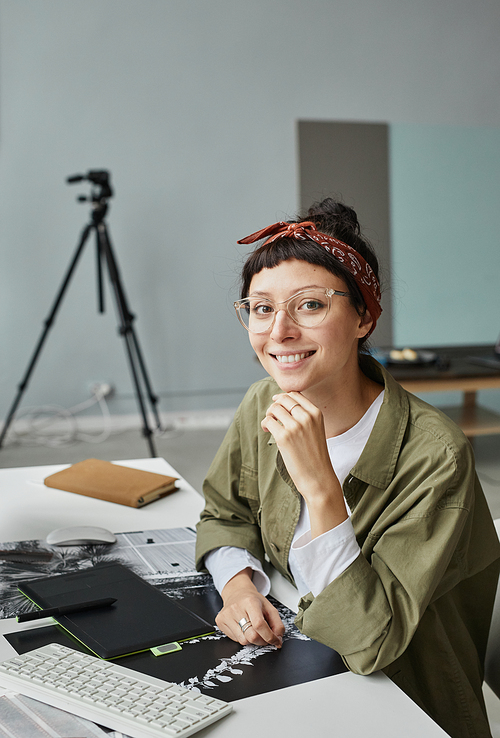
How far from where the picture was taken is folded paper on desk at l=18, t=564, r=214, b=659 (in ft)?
2.65

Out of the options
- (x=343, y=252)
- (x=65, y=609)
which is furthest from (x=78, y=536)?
(x=343, y=252)

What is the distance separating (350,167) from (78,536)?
12.1 ft

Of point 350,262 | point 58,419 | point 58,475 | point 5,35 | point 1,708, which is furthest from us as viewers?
point 58,419

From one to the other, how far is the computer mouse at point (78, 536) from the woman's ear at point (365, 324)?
568 mm

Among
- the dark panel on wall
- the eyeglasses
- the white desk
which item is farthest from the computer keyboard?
the dark panel on wall

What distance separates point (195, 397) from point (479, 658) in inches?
140

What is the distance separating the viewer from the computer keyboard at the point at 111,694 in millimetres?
640

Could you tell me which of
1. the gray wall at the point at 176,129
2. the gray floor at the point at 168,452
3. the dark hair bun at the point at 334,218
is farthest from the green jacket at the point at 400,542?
the gray wall at the point at 176,129

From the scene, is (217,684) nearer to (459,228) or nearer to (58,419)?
(58,419)

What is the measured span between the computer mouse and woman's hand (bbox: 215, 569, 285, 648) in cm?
29

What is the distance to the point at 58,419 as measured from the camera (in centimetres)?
427

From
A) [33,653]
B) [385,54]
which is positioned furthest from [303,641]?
[385,54]

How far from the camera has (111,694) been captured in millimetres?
683

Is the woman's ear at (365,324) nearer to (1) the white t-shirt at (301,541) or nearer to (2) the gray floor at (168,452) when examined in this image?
(1) the white t-shirt at (301,541)
